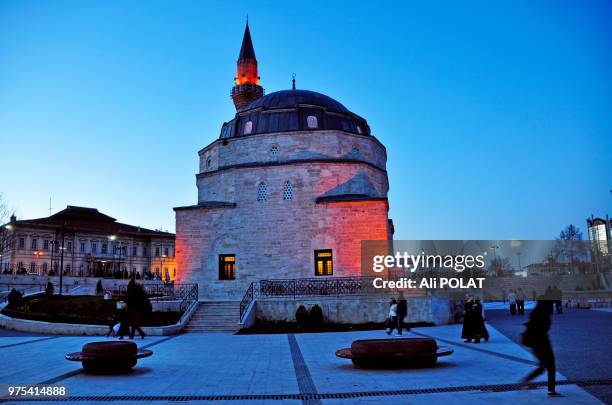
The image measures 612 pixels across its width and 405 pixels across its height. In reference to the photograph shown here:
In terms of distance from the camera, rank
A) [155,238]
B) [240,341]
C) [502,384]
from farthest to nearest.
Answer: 1. [155,238]
2. [240,341]
3. [502,384]

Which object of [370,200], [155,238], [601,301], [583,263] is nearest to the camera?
[370,200]

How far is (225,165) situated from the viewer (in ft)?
109

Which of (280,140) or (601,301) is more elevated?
(280,140)

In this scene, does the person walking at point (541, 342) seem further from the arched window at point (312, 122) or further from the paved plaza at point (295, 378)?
the arched window at point (312, 122)

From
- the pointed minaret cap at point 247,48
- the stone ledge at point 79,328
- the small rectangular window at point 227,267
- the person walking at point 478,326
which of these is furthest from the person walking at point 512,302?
the pointed minaret cap at point 247,48

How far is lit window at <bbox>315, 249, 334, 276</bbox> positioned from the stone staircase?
6.00m

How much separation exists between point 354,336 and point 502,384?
1026cm

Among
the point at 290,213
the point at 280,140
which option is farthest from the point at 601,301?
the point at 280,140

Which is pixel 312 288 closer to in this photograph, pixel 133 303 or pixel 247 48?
pixel 133 303

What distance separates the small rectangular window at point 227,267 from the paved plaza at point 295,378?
1461cm

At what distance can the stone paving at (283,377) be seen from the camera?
770 cm

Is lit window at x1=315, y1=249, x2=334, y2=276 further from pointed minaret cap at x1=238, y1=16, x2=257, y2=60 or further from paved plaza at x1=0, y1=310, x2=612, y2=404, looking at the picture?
pointed minaret cap at x1=238, y1=16, x2=257, y2=60

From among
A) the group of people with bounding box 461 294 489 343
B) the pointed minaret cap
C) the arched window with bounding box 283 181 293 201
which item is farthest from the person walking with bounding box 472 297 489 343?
the pointed minaret cap

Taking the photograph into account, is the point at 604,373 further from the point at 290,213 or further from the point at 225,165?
the point at 225,165
